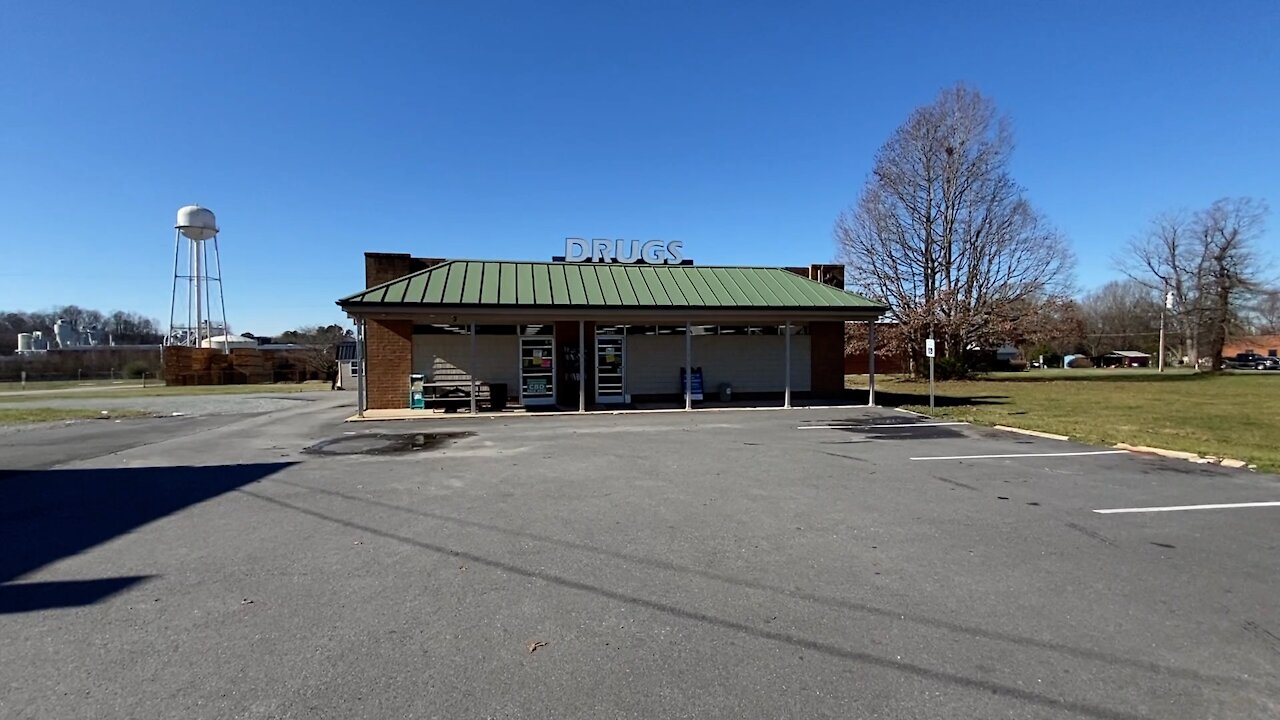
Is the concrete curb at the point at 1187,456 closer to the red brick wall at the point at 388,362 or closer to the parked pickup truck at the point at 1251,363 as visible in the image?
the red brick wall at the point at 388,362

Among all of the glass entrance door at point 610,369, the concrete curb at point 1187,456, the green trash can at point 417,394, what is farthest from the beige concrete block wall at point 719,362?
the concrete curb at point 1187,456

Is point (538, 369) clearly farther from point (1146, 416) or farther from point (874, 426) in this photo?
point (1146, 416)

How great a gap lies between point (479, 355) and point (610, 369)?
163 inches

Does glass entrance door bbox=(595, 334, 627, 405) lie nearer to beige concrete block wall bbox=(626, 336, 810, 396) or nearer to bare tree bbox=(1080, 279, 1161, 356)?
beige concrete block wall bbox=(626, 336, 810, 396)

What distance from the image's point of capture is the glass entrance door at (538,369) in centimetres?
1977

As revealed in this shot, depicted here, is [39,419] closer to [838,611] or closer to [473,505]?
[473,505]

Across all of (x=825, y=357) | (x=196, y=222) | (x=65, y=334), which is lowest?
(x=825, y=357)

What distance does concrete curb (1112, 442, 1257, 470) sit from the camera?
927 cm

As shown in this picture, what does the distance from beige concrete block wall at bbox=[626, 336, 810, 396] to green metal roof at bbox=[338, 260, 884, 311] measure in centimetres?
197

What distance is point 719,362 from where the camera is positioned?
2198cm

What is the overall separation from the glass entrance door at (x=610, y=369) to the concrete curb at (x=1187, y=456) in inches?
511

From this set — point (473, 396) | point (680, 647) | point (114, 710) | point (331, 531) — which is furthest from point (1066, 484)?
point (473, 396)

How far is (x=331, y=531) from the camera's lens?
19.9 feet

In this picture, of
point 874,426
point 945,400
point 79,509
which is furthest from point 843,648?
point 945,400
